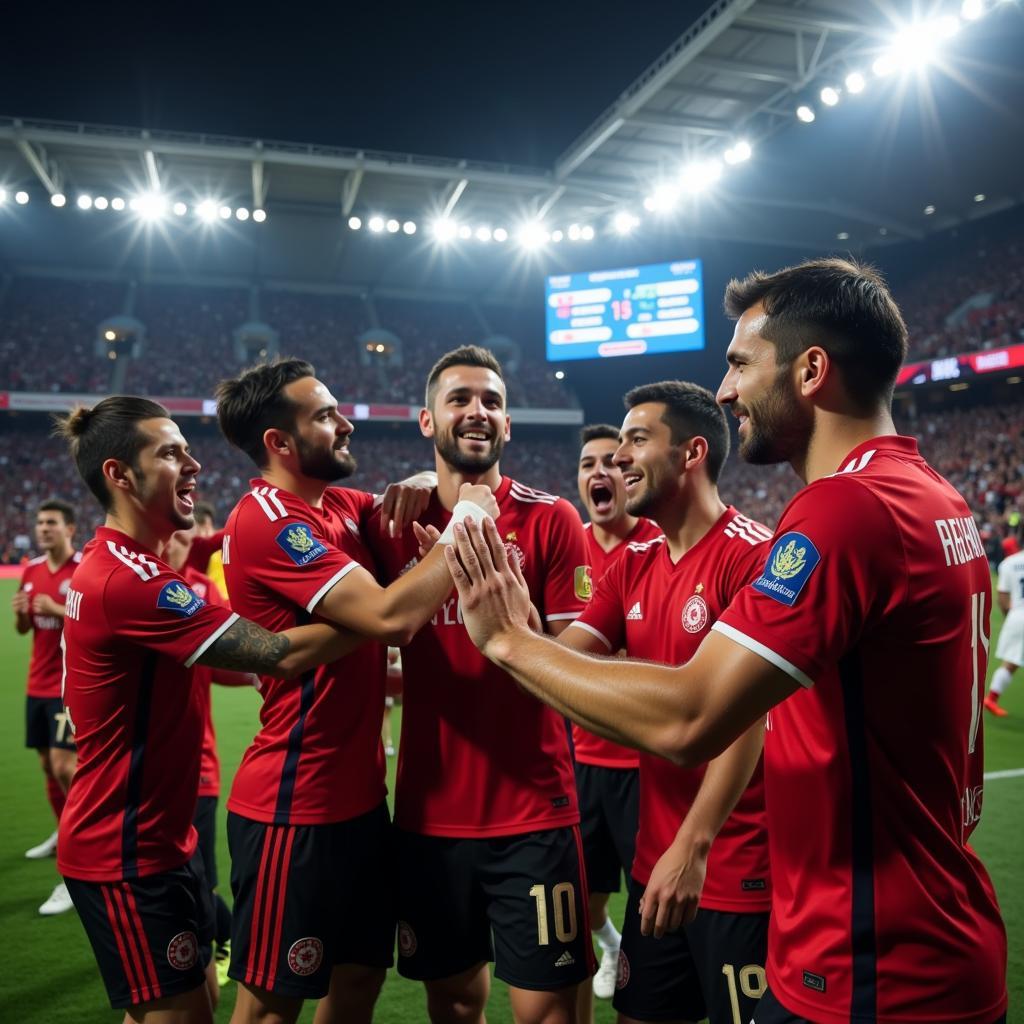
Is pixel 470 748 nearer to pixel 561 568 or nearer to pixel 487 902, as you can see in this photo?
pixel 487 902

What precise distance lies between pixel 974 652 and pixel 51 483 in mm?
36518

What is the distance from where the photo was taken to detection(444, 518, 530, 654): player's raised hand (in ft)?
6.22

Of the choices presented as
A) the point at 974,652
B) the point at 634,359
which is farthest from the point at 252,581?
the point at 634,359

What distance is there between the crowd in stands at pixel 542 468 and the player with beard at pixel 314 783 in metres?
24.1

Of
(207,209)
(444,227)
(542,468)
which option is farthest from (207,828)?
(542,468)

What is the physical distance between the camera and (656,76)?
829 inches

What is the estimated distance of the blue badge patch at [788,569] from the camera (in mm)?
1546

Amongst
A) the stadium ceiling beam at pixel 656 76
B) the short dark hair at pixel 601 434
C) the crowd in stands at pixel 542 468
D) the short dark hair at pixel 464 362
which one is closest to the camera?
the short dark hair at pixel 464 362

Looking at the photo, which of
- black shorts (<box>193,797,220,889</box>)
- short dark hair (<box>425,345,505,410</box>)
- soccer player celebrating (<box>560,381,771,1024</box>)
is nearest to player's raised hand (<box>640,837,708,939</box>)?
soccer player celebrating (<box>560,381,771,1024</box>)

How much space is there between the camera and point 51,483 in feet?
108

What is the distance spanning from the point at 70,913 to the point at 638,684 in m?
4.60

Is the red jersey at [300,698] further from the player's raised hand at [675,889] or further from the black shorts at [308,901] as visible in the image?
the player's raised hand at [675,889]

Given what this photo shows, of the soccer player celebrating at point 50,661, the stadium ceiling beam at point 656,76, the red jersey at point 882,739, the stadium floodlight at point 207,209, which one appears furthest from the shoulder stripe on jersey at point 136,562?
the stadium floodlight at point 207,209

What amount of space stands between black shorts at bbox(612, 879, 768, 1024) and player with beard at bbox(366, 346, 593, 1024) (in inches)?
6.4
